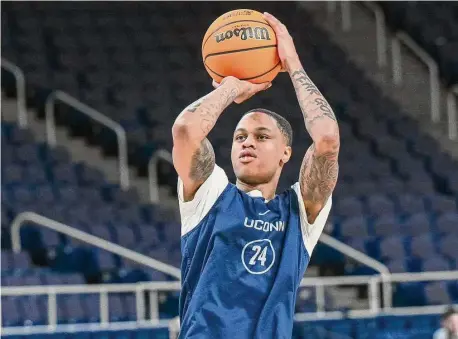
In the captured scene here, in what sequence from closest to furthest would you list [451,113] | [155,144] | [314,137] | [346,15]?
[314,137] → [155,144] → [451,113] → [346,15]

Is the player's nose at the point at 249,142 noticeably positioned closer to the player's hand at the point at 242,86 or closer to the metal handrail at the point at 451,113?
the player's hand at the point at 242,86

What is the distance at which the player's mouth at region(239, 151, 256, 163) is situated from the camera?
402 centimetres

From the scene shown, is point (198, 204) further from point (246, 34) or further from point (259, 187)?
point (246, 34)

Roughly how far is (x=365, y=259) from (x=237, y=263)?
7.49 metres

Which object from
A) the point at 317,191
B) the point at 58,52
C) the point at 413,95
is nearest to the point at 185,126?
the point at 317,191

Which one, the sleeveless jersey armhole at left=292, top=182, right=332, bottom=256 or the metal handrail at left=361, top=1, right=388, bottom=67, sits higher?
the metal handrail at left=361, top=1, right=388, bottom=67

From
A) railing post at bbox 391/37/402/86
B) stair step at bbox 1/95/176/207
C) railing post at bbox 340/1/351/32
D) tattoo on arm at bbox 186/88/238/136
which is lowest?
tattoo on arm at bbox 186/88/238/136

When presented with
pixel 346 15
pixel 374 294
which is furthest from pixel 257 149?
pixel 346 15

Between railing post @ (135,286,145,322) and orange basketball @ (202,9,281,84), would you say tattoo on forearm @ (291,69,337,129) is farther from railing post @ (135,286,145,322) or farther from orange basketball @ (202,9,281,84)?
railing post @ (135,286,145,322)

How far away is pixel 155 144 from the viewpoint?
1330 cm

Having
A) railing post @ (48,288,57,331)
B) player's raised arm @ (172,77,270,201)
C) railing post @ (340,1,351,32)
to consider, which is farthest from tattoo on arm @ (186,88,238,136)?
railing post @ (340,1,351,32)

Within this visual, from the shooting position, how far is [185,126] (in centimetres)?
384

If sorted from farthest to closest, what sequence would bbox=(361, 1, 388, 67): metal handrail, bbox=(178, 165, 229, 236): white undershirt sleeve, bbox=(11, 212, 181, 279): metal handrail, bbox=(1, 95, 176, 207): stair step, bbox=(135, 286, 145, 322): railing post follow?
bbox=(361, 1, 388, 67): metal handrail < bbox=(1, 95, 176, 207): stair step < bbox=(11, 212, 181, 279): metal handrail < bbox=(135, 286, 145, 322): railing post < bbox=(178, 165, 229, 236): white undershirt sleeve

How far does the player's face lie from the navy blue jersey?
0.07 meters
